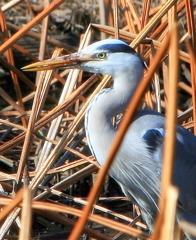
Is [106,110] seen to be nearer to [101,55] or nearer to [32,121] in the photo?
[101,55]

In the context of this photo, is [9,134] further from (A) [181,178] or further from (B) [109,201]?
(A) [181,178]

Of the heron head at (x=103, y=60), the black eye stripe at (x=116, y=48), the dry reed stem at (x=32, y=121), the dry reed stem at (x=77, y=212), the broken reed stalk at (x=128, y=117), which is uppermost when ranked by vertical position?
the black eye stripe at (x=116, y=48)

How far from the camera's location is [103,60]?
9.50ft

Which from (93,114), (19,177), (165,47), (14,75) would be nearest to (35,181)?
(19,177)

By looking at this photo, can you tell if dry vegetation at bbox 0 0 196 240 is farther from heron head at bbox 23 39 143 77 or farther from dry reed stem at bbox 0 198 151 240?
heron head at bbox 23 39 143 77

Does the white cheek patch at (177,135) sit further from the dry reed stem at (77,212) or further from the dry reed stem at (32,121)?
the dry reed stem at (77,212)

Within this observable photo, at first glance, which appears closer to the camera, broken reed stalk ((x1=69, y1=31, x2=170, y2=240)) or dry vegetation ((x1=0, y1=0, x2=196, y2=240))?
broken reed stalk ((x1=69, y1=31, x2=170, y2=240))

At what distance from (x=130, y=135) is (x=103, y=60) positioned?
46 cm

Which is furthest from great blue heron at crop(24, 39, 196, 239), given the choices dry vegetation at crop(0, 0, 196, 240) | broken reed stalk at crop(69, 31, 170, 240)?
broken reed stalk at crop(69, 31, 170, 240)

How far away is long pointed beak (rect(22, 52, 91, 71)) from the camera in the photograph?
2832 mm

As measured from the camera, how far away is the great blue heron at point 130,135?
284 cm

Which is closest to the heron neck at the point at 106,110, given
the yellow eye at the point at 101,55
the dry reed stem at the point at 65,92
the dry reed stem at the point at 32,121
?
the yellow eye at the point at 101,55

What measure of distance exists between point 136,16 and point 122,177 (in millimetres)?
1336

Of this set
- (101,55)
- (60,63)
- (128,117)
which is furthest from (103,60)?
(128,117)
